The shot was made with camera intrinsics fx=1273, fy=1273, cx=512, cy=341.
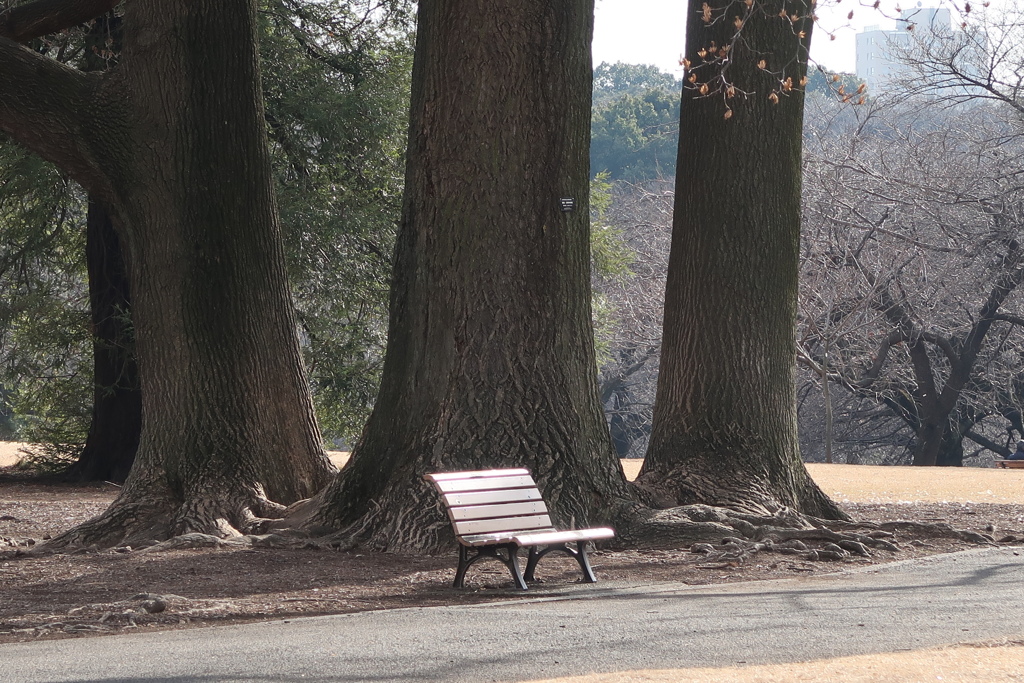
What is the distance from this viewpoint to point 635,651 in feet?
18.2

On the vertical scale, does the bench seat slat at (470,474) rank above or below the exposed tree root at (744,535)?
above

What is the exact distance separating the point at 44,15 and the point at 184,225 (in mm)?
2519

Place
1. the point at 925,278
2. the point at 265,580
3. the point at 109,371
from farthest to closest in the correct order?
the point at 925,278
the point at 109,371
the point at 265,580

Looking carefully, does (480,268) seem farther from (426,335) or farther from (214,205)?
(214,205)

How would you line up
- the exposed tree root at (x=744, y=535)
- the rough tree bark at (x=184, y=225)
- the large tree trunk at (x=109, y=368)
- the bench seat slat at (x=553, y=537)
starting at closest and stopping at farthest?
the bench seat slat at (x=553, y=537)
the exposed tree root at (x=744, y=535)
the rough tree bark at (x=184, y=225)
the large tree trunk at (x=109, y=368)

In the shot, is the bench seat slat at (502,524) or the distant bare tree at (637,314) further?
the distant bare tree at (637,314)

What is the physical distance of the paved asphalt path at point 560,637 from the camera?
527cm

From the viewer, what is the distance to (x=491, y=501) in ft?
25.3

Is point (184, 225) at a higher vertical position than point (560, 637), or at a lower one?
higher

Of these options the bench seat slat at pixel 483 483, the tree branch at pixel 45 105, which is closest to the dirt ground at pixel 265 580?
the bench seat slat at pixel 483 483

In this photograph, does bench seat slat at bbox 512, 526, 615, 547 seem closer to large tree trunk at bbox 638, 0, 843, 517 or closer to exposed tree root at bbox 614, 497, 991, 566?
exposed tree root at bbox 614, 497, 991, 566

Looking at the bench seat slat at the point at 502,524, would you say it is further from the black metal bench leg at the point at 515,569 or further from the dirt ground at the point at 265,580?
the dirt ground at the point at 265,580

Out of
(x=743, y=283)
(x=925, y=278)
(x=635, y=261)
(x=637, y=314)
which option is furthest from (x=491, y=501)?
(x=637, y=314)

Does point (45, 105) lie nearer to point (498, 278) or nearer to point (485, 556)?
point (498, 278)
